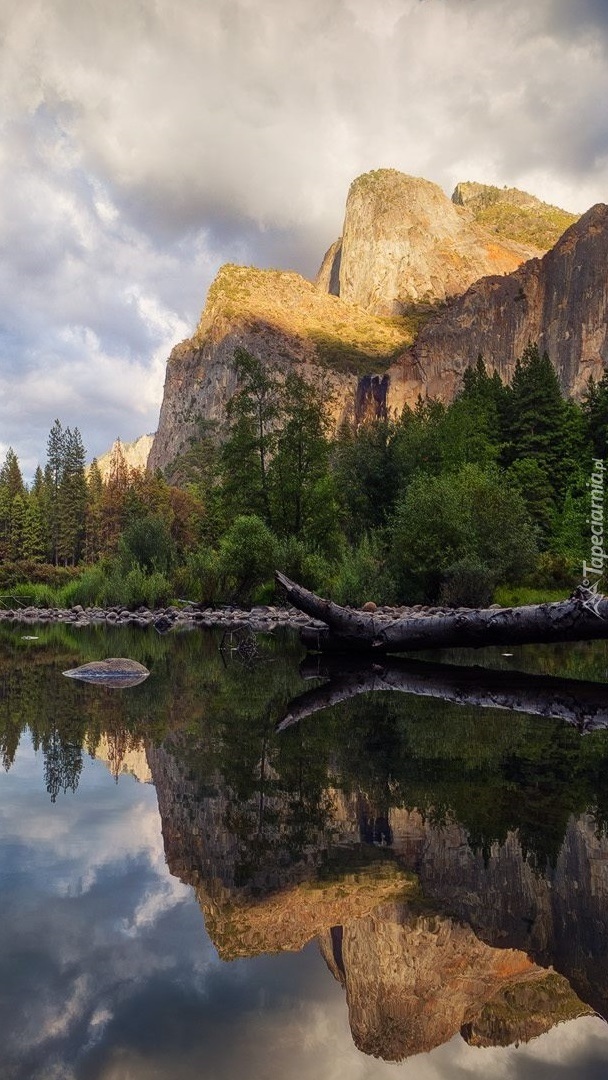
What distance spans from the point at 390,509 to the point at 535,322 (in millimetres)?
138130

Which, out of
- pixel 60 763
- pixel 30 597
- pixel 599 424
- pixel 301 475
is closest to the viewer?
pixel 60 763

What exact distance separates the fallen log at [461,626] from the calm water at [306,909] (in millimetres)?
5471

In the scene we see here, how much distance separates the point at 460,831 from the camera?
4266mm

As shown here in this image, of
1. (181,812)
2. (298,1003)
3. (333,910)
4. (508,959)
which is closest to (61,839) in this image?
(181,812)

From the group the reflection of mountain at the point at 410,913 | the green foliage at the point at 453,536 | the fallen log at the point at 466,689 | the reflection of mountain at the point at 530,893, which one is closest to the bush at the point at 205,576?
the green foliage at the point at 453,536

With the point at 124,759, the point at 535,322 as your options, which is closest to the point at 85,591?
the point at 124,759

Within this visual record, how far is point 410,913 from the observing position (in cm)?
331

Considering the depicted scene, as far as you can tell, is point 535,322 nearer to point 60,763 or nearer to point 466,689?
point 466,689

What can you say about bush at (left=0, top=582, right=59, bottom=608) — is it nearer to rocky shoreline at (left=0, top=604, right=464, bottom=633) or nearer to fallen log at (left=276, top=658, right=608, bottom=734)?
rocky shoreline at (left=0, top=604, right=464, bottom=633)

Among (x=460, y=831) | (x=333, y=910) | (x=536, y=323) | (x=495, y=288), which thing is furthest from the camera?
(x=495, y=288)

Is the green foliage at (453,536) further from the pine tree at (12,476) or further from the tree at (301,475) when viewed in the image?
the pine tree at (12,476)

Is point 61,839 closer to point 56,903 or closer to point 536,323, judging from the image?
point 56,903

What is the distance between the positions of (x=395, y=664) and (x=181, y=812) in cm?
1049

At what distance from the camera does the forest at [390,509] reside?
28672mm
